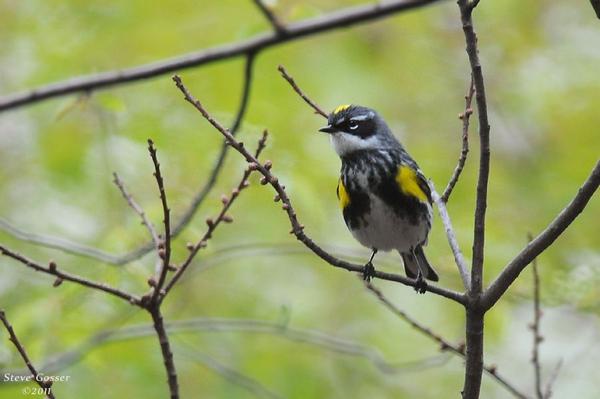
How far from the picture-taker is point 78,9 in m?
6.72

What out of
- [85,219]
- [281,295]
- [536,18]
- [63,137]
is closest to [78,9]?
[63,137]

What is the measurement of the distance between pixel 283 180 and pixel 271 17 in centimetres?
139

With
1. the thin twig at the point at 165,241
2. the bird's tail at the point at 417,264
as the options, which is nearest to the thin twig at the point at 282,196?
the thin twig at the point at 165,241

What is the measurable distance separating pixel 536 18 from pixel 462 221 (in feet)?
8.66

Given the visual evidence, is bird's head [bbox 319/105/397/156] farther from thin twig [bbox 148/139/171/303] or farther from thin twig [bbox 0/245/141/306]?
thin twig [bbox 0/245/141/306]

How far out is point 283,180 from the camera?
5.26 metres

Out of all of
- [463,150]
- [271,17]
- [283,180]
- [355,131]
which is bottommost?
[463,150]

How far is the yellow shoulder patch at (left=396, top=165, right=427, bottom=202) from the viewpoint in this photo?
15.3 feet

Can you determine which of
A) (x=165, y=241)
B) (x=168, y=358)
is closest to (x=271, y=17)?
(x=165, y=241)

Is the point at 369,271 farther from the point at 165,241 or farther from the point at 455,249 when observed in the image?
the point at 165,241

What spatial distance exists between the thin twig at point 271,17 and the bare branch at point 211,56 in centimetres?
3

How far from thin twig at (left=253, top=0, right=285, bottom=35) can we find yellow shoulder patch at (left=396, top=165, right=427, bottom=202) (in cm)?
103

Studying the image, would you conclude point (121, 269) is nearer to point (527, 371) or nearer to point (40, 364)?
point (40, 364)

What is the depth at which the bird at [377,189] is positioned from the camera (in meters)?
4.64
